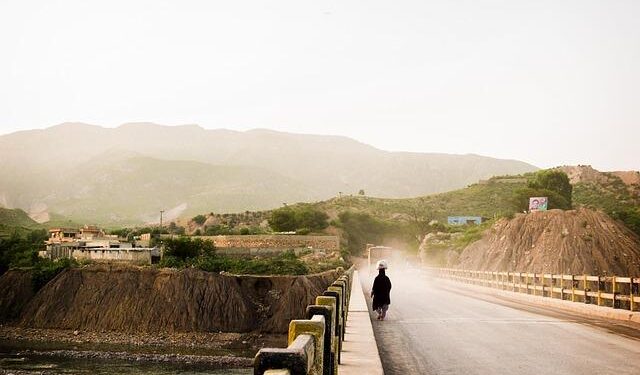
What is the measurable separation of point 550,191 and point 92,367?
85271 millimetres

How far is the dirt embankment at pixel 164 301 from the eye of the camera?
6738 centimetres

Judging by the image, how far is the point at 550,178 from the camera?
127 m

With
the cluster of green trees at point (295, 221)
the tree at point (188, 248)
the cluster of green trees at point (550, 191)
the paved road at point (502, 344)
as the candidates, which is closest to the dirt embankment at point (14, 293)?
the tree at point (188, 248)

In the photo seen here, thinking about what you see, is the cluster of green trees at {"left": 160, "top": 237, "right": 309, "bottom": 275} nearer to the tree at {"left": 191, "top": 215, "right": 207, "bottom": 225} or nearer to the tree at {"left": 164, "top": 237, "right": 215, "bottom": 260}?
the tree at {"left": 164, "top": 237, "right": 215, "bottom": 260}

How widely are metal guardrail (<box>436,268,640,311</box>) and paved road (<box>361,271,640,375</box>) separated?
Result: 1.92m

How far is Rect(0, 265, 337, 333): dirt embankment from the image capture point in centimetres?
6738

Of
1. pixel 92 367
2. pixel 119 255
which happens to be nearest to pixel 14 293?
pixel 119 255

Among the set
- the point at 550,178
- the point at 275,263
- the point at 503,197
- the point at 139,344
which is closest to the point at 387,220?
the point at 503,197

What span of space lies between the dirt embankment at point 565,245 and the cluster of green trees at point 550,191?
46.6 meters

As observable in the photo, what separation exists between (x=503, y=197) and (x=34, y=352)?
12186cm

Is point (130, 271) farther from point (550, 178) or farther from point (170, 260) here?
point (550, 178)

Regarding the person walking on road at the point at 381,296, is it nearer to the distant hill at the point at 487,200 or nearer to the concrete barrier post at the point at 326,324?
the concrete barrier post at the point at 326,324

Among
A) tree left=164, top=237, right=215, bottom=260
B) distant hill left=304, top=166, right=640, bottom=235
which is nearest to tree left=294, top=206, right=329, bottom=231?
distant hill left=304, top=166, right=640, bottom=235

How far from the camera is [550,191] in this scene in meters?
112
